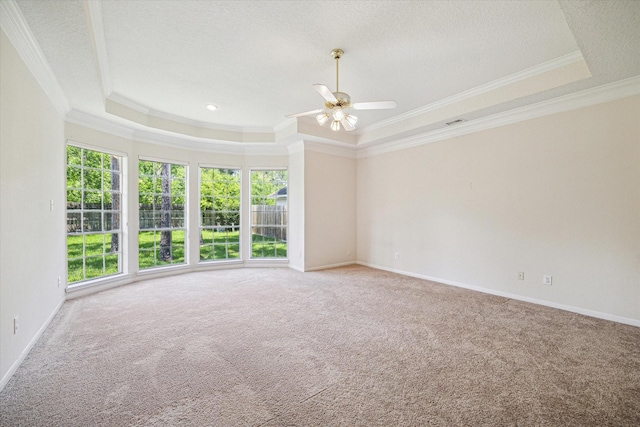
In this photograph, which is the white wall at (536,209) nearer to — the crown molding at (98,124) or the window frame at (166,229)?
the window frame at (166,229)

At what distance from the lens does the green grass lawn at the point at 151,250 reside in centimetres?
418

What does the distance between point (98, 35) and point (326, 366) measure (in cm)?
362

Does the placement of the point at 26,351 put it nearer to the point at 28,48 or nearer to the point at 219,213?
the point at 28,48

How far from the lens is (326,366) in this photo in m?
2.30

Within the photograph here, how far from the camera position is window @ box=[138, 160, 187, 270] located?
5.19 meters

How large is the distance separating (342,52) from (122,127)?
12.9ft

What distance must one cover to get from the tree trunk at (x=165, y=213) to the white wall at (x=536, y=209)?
458 cm

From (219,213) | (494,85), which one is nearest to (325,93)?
(494,85)

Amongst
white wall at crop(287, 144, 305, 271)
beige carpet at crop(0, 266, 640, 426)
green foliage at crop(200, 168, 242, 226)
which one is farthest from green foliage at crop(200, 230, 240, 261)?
beige carpet at crop(0, 266, 640, 426)

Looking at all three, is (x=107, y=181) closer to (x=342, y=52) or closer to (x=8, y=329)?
(x=8, y=329)

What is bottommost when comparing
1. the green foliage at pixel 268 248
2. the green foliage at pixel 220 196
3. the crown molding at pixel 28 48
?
the green foliage at pixel 268 248

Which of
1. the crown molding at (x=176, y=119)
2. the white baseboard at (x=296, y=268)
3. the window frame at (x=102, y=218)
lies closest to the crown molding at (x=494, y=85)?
the crown molding at (x=176, y=119)

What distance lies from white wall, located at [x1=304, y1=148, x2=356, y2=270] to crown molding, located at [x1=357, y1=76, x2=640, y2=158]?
1516 mm

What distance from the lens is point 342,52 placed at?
296 centimetres
